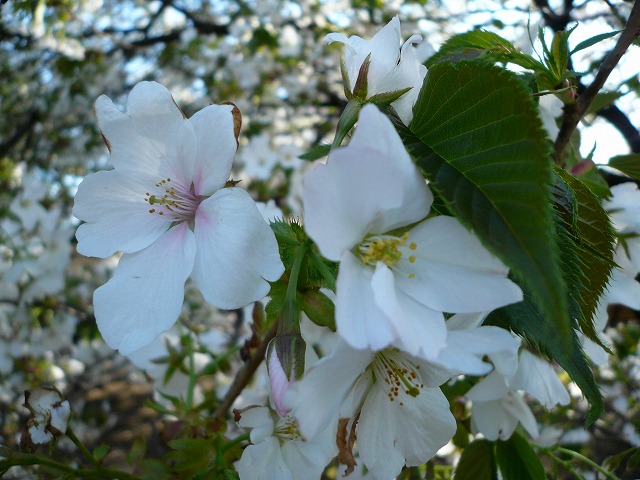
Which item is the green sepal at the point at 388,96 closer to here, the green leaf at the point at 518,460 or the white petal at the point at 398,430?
the white petal at the point at 398,430

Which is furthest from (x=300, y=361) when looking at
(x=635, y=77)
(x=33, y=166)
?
(x=33, y=166)

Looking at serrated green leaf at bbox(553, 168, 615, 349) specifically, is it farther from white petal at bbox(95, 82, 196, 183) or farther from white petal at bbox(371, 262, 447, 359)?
white petal at bbox(95, 82, 196, 183)

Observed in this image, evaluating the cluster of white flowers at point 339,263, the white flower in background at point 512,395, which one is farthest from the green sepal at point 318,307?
→ the white flower in background at point 512,395

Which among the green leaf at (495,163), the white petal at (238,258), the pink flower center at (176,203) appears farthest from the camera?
the pink flower center at (176,203)

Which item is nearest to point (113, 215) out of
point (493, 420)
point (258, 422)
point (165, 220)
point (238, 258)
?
point (165, 220)

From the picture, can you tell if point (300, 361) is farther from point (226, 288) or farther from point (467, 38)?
point (467, 38)
